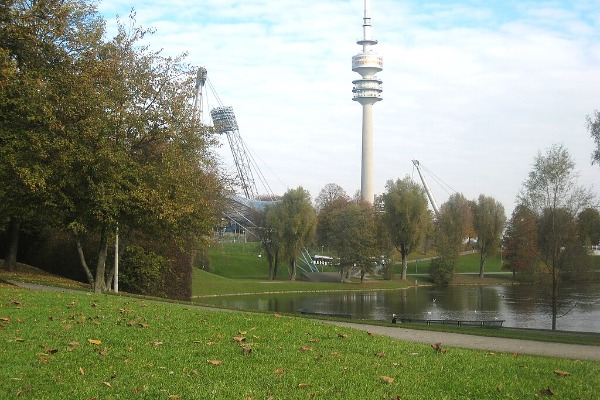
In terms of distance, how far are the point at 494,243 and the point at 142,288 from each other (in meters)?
55.4

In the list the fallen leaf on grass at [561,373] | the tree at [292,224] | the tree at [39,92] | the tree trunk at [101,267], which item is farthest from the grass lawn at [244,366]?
the tree at [292,224]

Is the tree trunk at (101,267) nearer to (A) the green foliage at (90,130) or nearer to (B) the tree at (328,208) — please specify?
(A) the green foliage at (90,130)

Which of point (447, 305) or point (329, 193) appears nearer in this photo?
point (447, 305)

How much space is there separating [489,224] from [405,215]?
40.8 feet

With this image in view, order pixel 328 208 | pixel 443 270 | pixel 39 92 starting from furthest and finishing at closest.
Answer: pixel 328 208, pixel 443 270, pixel 39 92

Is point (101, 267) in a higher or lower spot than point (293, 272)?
higher

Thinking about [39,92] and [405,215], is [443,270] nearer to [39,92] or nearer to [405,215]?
[405,215]

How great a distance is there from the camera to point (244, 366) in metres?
8.45

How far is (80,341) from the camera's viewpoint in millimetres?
9969

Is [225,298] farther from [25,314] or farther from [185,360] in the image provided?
[185,360]

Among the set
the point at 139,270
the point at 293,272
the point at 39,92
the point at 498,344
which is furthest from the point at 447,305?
the point at 498,344

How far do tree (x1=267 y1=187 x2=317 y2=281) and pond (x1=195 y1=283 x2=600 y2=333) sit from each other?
7724 mm

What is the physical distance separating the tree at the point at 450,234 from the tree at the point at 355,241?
7.31m

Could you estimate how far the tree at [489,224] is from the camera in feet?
271
